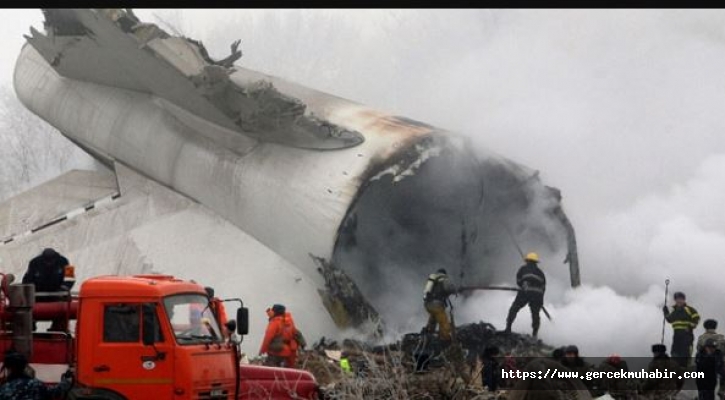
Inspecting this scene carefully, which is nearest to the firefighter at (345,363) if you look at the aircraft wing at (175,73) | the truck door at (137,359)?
the aircraft wing at (175,73)

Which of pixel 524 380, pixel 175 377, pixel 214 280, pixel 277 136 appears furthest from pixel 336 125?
pixel 524 380

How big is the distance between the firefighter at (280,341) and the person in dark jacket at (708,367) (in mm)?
5024

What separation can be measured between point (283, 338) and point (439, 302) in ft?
7.63

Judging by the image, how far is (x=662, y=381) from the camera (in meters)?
13.9

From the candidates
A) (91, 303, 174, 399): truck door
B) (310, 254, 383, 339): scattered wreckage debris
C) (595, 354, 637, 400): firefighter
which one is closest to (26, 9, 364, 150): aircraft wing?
(310, 254, 383, 339): scattered wreckage debris

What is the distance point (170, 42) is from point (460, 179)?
5.59 m

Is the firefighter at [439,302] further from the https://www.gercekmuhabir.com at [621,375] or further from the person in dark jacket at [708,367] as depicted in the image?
the person in dark jacket at [708,367]

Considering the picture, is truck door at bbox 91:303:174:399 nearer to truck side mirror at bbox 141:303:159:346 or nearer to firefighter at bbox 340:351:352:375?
truck side mirror at bbox 141:303:159:346

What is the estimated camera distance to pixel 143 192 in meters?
23.1

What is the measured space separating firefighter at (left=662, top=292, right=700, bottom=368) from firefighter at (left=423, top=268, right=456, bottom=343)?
2954mm

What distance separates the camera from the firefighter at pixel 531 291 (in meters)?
17.2

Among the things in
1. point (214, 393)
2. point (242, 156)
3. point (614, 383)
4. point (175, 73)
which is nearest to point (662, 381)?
point (614, 383)

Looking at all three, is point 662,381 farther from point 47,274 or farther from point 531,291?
point 47,274

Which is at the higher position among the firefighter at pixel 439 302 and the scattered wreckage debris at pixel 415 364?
the firefighter at pixel 439 302
